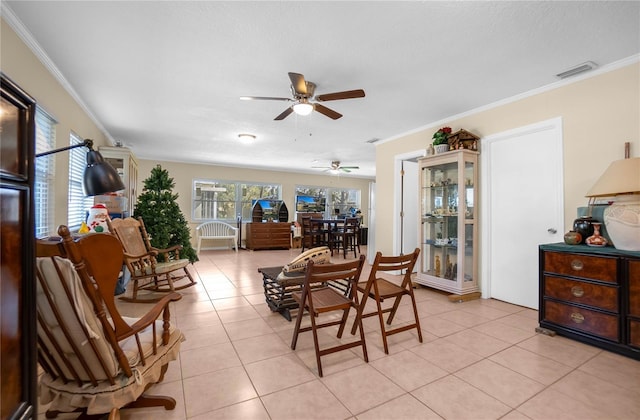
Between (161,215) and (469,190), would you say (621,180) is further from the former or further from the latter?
(161,215)

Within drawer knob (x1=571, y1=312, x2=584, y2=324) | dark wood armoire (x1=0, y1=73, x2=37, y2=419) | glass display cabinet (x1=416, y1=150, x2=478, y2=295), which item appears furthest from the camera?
glass display cabinet (x1=416, y1=150, x2=478, y2=295)

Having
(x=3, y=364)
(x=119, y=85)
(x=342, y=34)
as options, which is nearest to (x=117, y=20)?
(x=119, y=85)

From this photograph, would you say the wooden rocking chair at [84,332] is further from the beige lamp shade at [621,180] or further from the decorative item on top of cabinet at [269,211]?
the decorative item on top of cabinet at [269,211]

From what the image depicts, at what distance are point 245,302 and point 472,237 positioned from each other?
9.91ft

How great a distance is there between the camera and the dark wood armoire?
869 millimetres

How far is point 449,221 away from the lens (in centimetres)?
388

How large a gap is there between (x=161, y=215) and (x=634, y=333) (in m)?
5.25

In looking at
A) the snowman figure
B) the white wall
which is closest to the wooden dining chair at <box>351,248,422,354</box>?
the white wall

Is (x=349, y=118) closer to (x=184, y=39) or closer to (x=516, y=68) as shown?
(x=516, y=68)

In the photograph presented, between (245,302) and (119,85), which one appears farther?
(245,302)

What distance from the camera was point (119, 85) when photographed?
3.05m

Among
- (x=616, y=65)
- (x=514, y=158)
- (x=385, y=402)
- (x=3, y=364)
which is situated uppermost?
(x=616, y=65)

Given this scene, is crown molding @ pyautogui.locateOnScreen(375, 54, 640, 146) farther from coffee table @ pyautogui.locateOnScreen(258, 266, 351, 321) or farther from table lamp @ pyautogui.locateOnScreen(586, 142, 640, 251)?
coffee table @ pyautogui.locateOnScreen(258, 266, 351, 321)

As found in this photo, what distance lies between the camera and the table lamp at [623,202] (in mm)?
2143
